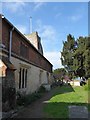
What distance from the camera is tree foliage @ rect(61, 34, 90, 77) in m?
49.5

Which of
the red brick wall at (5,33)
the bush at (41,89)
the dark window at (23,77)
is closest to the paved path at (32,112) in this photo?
Answer: the red brick wall at (5,33)

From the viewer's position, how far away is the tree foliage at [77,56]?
49513mm

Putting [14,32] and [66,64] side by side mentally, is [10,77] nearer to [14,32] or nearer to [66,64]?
[14,32]

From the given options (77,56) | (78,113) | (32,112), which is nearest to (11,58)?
(32,112)

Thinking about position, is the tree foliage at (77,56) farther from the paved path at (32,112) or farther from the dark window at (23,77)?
the paved path at (32,112)

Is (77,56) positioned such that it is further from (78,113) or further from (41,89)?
(78,113)

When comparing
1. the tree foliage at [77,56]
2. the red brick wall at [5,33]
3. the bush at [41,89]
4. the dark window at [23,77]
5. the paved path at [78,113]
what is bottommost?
the paved path at [78,113]

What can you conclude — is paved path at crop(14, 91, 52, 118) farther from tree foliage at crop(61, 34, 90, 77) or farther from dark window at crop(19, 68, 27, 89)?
tree foliage at crop(61, 34, 90, 77)

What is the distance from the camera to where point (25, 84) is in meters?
21.4

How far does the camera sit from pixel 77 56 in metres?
53.0

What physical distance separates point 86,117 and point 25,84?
35.4 ft

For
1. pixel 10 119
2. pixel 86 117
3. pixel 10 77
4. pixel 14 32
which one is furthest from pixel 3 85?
pixel 14 32

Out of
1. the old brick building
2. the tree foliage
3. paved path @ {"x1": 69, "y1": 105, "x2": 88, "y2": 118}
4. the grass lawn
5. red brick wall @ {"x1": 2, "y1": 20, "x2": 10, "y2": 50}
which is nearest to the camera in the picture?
paved path @ {"x1": 69, "y1": 105, "x2": 88, "y2": 118}

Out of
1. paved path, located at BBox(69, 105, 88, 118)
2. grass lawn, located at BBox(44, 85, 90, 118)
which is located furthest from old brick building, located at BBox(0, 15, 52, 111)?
paved path, located at BBox(69, 105, 88, 118)
